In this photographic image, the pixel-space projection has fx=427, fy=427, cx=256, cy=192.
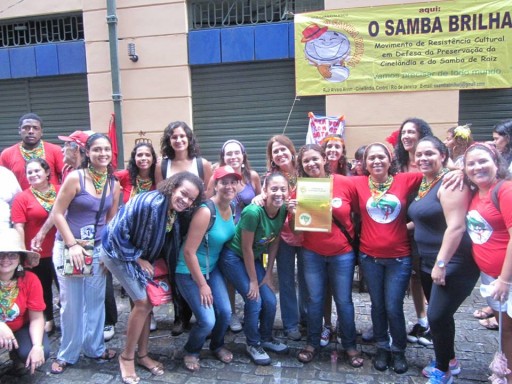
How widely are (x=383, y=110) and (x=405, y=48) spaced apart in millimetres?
959

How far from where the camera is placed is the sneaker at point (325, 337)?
3.83m

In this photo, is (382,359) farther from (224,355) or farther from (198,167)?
(198,167)

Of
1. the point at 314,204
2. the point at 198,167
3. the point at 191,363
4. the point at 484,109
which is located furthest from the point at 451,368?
the point at 484,109

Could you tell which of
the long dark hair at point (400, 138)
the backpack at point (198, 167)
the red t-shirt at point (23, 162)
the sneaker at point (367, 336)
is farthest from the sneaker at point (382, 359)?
the red t-shirt at point (23, 162)

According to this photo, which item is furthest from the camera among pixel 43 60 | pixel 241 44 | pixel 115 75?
pixel 43 60

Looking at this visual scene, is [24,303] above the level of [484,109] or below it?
below

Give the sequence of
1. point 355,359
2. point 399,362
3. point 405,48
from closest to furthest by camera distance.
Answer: point 399,362 < point 355,359 < point 405,48

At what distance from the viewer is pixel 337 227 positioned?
3.46 meters

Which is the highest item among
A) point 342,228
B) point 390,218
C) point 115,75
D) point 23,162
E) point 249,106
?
point 115,75

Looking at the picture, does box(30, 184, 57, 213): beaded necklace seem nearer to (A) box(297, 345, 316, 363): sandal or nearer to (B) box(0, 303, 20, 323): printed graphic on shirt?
(B) box(0, 303, 20, 323): printed graphic on shirt

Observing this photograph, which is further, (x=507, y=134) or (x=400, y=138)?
(x=507, y=134)

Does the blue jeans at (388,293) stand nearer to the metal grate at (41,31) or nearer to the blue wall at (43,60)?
the blue wall at (43,60)

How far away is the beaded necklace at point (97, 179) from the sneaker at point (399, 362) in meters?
2.78

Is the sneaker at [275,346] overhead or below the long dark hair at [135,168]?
below
